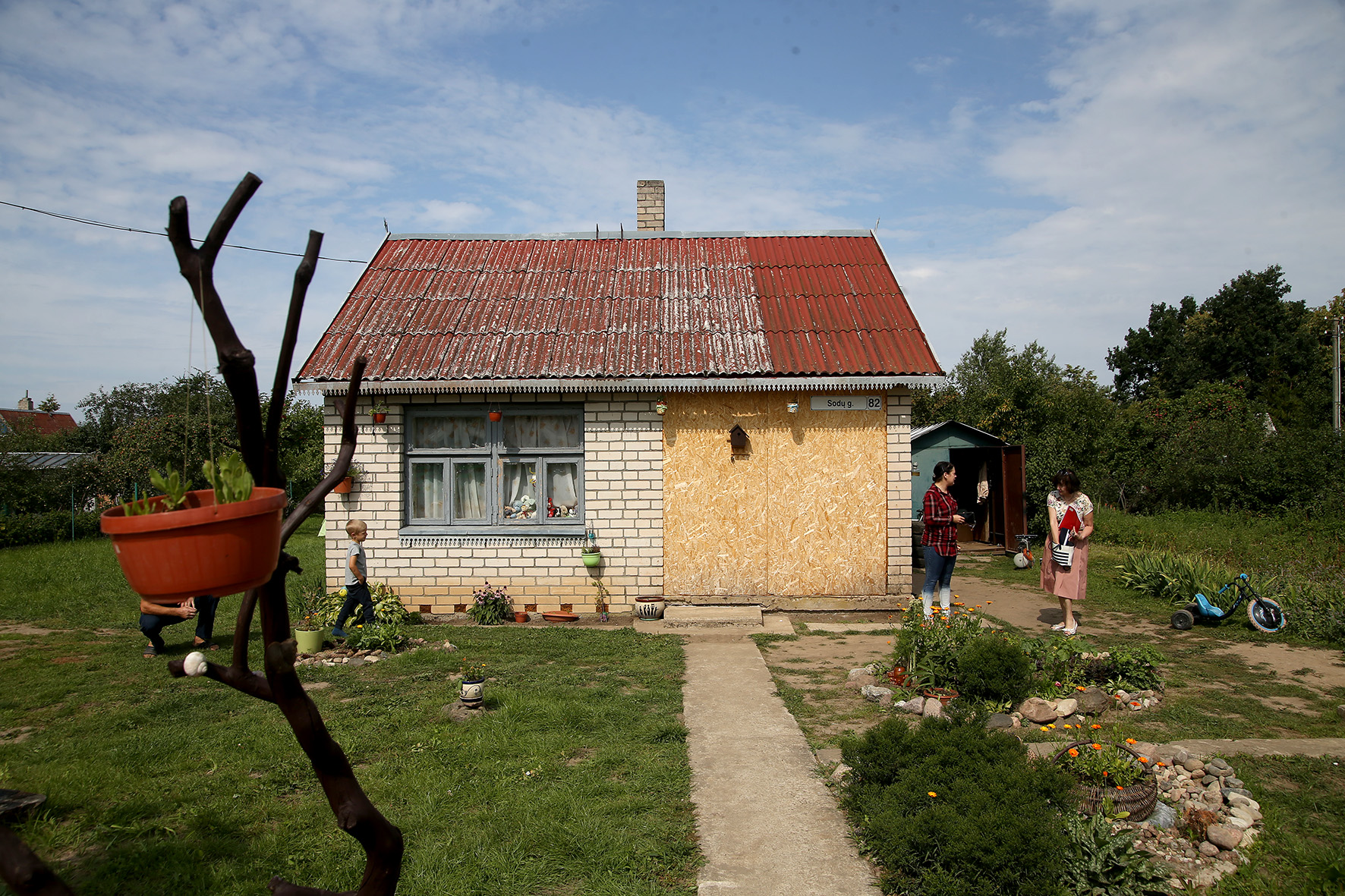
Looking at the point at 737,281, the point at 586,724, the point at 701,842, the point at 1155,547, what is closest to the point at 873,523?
the point at 737,281

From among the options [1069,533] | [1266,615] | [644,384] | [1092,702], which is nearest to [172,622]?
[644,384]

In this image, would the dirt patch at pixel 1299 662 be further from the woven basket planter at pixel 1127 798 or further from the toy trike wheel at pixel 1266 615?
the woven basket planter at pixel 1127 798

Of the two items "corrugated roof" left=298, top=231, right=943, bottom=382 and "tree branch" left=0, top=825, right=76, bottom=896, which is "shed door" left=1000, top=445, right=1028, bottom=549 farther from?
"tree branch" left=0, top=825, right=76, bottom=896

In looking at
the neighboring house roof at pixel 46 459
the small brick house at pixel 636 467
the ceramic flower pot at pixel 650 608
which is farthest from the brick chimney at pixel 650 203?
the neighboring house roof at pixel 46 459

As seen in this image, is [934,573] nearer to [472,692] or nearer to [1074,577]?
[1074,577]

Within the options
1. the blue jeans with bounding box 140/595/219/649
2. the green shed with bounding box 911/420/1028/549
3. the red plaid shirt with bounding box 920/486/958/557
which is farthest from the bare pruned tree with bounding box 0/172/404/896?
the green shed with bounding box 911/420/1028/549

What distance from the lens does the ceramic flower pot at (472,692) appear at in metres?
6.34

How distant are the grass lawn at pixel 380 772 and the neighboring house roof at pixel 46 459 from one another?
1752 cm

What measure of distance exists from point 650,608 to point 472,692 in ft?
12.7

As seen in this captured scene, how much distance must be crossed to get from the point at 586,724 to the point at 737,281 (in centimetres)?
762

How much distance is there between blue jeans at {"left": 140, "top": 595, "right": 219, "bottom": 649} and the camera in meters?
8.28

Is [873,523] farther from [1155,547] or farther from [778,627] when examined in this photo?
[1155,547]

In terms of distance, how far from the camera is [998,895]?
11.6ft

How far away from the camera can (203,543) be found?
5.82ft
